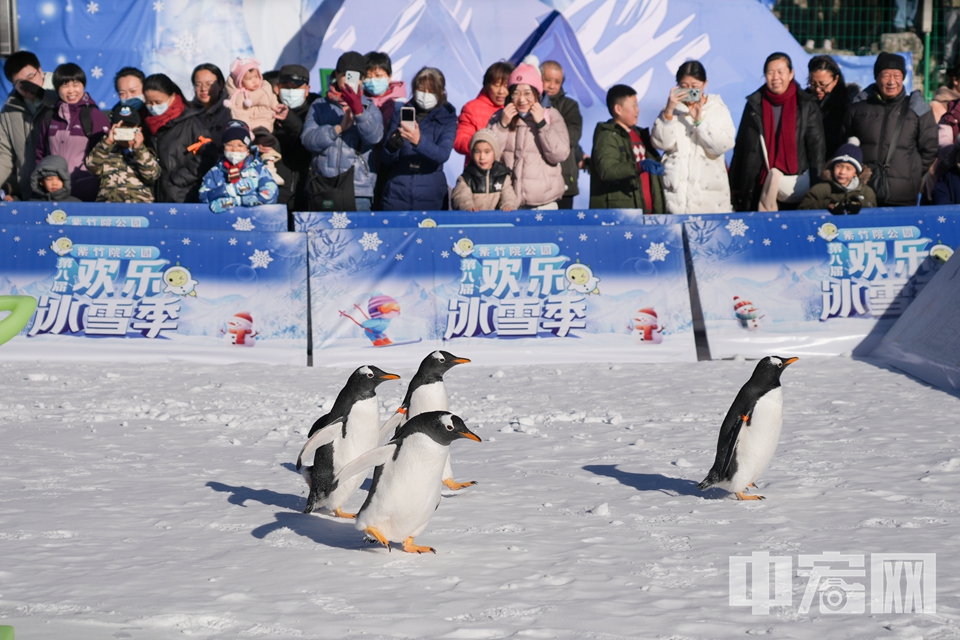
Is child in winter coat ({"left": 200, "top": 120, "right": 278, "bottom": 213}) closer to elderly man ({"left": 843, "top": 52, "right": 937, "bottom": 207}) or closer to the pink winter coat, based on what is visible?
the pink winter coat

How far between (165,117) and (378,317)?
114 inches

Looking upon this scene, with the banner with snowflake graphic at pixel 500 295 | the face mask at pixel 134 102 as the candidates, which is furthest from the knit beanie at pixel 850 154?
the face mask at pixel 134 102

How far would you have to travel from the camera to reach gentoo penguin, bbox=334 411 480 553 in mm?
4234

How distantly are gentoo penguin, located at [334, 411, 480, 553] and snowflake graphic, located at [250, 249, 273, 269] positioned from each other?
4459mm

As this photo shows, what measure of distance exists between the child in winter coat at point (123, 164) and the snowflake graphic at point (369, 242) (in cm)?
209

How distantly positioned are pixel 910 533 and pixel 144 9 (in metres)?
12.4

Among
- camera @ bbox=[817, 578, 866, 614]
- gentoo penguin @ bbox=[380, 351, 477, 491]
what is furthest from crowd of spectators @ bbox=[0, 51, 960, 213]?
camera @ bbox=[817, 578, 866, 614]

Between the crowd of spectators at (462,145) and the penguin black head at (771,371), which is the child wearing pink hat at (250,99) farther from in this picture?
the penguin black head at (771,371)

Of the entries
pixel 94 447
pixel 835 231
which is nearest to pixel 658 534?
pixel 94 447

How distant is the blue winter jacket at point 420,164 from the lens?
930cm

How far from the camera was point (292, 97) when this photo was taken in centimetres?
993

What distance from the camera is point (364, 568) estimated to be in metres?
4.14

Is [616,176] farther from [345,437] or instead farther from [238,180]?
[345,437]
